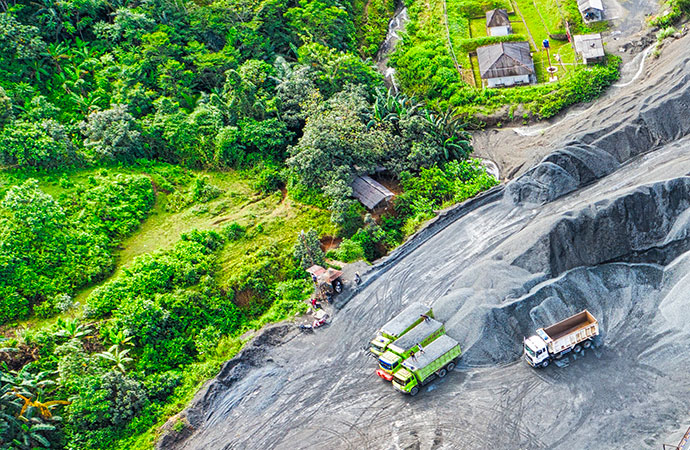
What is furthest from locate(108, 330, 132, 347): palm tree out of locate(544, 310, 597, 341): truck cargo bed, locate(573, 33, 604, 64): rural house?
locate(573, 33, 604, 64): rural house

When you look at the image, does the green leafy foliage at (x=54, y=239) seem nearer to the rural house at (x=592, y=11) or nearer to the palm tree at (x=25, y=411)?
the palm tree at (x=25, y=411)

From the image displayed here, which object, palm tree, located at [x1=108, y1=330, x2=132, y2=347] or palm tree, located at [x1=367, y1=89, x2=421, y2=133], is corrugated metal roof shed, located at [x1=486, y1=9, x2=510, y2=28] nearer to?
palm tree, located at [x1=367, y1=89, x2=421, y2=133]

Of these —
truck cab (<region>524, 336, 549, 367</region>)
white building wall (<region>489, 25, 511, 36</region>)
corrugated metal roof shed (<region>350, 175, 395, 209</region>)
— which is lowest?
truck cab (<region>524, 336, 549, 367</region>)

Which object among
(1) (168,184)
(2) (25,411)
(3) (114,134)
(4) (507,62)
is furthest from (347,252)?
(4) (507,62)

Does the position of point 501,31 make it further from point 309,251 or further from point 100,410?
point 100,410

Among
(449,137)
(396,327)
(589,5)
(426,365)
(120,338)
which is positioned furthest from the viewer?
(589,5)

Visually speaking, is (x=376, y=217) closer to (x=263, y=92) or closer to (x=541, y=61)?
(x=263, y=92)

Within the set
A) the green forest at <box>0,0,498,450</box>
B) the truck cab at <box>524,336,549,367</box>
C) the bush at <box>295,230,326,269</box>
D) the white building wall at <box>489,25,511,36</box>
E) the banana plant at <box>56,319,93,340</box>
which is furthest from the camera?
the white building wall at <box>489,25,511,36</box>
